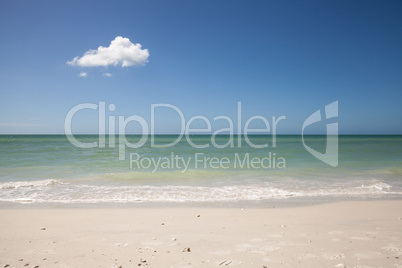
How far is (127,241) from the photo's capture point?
423 cm

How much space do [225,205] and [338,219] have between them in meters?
3.07

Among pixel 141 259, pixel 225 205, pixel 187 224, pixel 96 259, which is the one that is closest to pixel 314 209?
pixel 225 205

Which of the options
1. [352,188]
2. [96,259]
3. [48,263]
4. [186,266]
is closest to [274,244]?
[186,266]

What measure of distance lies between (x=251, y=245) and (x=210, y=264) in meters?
1.00

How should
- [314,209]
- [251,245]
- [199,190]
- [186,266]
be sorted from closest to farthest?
1. [186,266]
2. [251,245]
3. [314,209]
4. [199,190]

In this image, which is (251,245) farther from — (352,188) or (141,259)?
(352,188)

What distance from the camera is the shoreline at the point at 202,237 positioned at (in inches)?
139

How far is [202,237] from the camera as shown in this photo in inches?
174

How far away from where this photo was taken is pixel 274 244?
407cm

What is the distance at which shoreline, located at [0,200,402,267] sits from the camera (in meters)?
3.53

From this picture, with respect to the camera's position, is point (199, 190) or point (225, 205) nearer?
point (225, 205)

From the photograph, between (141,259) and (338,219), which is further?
(338,219)

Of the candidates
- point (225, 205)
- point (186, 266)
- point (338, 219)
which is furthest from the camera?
point (225, 205)

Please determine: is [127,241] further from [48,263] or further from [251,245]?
[251,245]
